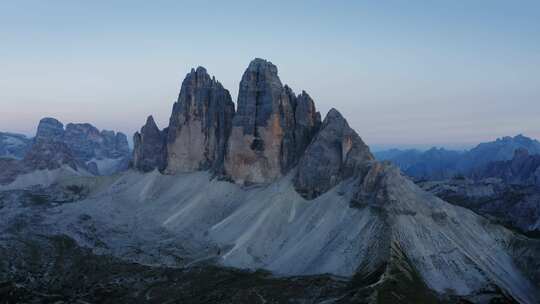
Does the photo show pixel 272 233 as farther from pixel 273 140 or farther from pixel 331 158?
pixel 273 140

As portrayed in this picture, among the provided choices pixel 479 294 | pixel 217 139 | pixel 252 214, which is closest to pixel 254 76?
pixel 217 139

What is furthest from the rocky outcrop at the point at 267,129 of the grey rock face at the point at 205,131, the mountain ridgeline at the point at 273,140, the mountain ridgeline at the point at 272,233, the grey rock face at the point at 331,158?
the grey rock face at the point at 205,131

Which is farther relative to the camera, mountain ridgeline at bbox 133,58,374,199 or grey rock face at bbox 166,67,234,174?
grey rock face at bbox 166,67,234,174

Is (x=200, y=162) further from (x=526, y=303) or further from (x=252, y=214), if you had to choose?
(x=526, y=303)

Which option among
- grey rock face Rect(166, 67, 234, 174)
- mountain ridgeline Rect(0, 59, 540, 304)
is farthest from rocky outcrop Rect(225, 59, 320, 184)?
grey rock face Rect(166, 67, 234, 174)

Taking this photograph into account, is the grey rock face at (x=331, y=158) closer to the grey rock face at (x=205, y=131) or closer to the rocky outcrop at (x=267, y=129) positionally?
the rocky outcrop at (x=267, y=129)

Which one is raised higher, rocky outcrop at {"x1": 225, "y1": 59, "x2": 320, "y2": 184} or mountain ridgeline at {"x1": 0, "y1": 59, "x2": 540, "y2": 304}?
rocky outcrop at {"x1": 225, "y1": 59, "x2": 320, "y2": 184}

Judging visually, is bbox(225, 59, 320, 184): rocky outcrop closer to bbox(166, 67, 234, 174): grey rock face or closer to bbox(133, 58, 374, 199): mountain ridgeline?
bbox(133, 58, 374, 199): mountain ridgeline

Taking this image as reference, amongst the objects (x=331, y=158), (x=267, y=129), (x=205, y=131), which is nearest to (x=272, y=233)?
(x=331, y=158)

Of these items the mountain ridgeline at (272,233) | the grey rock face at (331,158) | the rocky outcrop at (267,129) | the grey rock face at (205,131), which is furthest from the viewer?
the grey rock face at (205,131)
